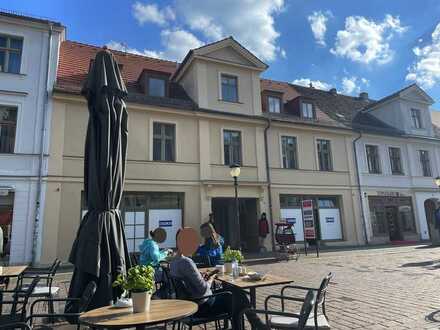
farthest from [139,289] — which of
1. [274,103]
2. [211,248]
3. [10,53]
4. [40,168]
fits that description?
[274,103]

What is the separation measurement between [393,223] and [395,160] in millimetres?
4430

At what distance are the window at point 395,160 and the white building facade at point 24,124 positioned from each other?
21.2 m

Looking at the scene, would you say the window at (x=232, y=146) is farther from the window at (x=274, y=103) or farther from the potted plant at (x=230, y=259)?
the potted plant at (x=230, y=259)

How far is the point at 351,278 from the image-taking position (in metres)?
9.46

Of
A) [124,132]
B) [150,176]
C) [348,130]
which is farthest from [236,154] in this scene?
[124,132]

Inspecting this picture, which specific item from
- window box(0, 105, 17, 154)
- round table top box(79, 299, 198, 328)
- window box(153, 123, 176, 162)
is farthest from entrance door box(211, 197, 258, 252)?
round table top box(79, 299, 198, 328)

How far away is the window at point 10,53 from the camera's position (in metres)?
14.5

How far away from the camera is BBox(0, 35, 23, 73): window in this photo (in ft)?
47.4

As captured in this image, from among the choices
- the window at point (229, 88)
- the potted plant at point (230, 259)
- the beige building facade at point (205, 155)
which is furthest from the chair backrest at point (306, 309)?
the window at point (229, 88)

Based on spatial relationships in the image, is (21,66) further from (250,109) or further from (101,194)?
(101,194)

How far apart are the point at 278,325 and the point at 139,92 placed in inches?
597

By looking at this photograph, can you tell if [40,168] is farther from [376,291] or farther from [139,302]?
[376,291]

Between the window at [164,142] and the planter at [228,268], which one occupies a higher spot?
the window at [164,142]

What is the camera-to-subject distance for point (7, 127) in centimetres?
1386
